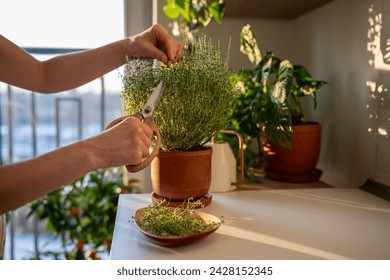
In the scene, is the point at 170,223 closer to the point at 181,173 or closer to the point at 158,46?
the point at 181,173

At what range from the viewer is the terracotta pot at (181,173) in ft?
2.69

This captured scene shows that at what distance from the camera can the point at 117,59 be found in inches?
34.2

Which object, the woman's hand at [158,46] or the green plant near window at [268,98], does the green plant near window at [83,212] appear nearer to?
the green plant near window at [268,98]

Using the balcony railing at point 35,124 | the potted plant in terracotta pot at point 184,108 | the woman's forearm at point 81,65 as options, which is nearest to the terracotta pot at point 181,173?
the potted plant in terracotta pot at point 184,108

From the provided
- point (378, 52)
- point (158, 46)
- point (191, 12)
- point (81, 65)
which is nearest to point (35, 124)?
point (191, 12)

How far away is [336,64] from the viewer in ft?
4.04

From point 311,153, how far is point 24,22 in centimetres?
136

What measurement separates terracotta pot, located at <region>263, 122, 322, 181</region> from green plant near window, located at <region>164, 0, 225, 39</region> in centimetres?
44

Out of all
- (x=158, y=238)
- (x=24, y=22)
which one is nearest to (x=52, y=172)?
(x=158, y=238)


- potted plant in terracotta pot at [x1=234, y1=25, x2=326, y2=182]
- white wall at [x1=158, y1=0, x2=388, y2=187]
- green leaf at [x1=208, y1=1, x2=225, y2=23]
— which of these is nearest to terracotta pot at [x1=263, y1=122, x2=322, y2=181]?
potted plant in terracotta pot at [x1=234, y1=25, x2=326, y2=182]

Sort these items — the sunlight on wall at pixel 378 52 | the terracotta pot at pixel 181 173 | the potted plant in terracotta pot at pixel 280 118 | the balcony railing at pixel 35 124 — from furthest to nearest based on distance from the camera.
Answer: the balcony railing at pixel 35 124 < the potted plant in terracotta pot at pixel 280 118 < the sunlight on wall at pixel 378 52 < the terracotta pot at pixel 181 173

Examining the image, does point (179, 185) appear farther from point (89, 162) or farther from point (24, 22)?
point (24, 22)

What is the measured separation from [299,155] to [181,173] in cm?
44

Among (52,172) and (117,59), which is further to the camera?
(117,59)
